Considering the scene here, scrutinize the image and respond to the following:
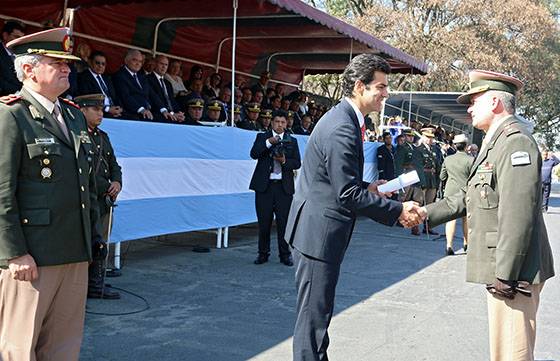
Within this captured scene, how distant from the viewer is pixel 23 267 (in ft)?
10.6

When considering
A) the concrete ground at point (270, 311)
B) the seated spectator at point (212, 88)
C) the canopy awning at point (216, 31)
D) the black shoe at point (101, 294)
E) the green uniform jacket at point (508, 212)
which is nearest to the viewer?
the green uniform jacket at point (508, 212)

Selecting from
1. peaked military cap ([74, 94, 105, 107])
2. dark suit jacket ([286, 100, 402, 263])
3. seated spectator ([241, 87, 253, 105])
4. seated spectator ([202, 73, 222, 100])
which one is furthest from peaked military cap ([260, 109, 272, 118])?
dark suit jacket ([286, 100, 402, 263])

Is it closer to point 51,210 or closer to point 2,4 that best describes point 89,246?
point 51,210

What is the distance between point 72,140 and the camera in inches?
137

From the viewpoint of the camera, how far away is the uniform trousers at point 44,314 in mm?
3332

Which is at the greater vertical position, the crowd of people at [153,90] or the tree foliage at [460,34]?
the tree foliage at [460,34]

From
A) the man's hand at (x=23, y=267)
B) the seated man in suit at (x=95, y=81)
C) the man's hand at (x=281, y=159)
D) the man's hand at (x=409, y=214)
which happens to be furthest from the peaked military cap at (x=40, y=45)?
the man's hand at (x=281, y=159)

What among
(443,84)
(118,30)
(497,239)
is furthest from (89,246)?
(443,84)

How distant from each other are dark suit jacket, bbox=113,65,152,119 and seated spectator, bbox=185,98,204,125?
0.94 metres

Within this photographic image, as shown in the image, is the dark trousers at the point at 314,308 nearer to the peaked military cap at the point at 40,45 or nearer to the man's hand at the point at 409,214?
the man's hand at the point at 409,214

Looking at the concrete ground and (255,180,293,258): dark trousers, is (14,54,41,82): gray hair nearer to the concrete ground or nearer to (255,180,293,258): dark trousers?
the concrete ground

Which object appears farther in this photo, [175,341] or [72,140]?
[175,341]

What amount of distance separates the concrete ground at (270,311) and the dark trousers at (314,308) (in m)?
1.21

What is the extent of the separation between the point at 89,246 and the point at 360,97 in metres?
1.73
